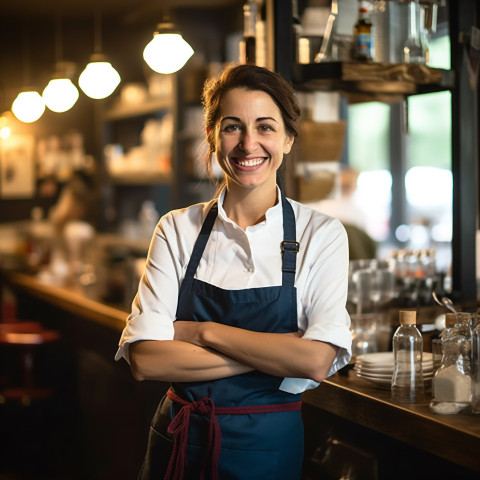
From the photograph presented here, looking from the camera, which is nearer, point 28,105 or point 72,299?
point 72,299

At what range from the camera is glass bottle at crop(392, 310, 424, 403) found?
217 cm

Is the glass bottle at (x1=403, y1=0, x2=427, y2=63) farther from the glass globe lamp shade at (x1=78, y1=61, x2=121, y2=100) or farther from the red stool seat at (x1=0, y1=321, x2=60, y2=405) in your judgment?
the red stool seat at (x1=0, y1=321, x2=60, y2=405)

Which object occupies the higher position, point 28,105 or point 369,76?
point 28,105

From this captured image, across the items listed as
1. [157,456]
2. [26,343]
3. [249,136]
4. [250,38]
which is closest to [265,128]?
[249,136]

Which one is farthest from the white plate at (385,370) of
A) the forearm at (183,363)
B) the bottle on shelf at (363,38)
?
the bottle on shelf at (363,38)

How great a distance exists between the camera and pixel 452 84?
2.96m

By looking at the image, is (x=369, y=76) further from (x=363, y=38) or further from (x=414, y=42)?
(x=414, y=42)

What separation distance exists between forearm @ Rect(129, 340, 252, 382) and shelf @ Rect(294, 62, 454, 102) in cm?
123

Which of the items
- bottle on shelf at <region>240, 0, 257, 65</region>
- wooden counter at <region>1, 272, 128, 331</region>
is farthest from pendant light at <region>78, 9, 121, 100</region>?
bottle on shelf at <region>240, 0, 257, 65</region>

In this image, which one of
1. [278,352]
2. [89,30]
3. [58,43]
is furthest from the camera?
[58,43]

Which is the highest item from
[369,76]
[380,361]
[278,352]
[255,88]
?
[369,76]

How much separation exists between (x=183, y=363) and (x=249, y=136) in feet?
2.02

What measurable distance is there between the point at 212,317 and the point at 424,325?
0.91 metres

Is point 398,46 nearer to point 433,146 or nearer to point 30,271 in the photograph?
point 30,271
